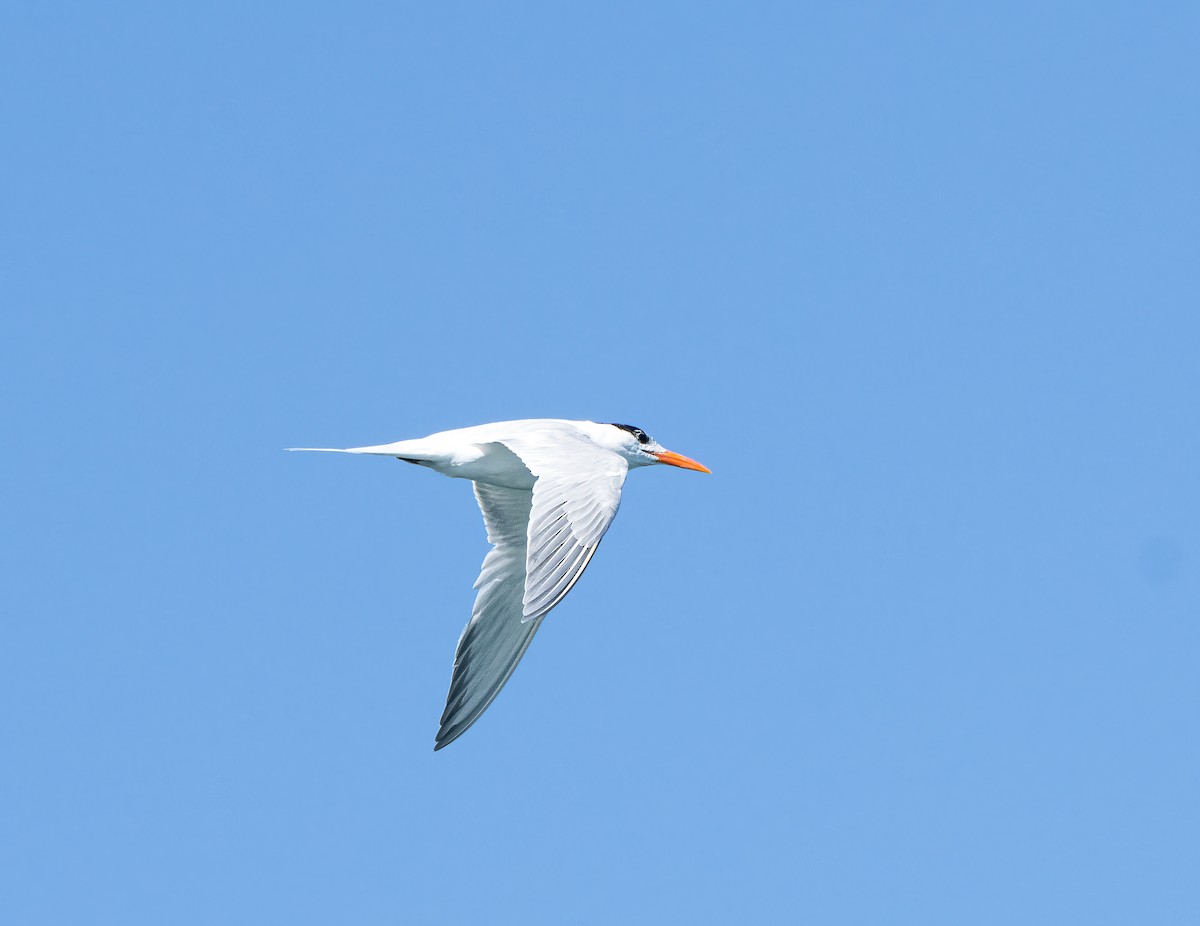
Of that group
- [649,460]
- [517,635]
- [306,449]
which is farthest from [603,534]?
[649,460]

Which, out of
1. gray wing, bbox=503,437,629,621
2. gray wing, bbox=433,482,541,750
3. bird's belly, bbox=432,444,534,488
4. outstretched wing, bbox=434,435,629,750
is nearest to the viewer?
gray wing, bbox=503,437,629,621

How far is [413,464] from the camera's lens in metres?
15.3

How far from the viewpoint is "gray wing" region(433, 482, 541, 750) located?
629 inches

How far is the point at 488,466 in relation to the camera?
50.5ft

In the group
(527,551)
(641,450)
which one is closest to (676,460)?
(641,450)

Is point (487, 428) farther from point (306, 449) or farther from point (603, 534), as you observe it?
point (603, 534)

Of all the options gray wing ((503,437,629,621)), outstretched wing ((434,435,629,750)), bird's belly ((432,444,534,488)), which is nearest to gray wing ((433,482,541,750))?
outstretched wing ((434,435,629,750))

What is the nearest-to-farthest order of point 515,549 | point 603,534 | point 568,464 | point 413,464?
point 603,534 < point 568,464 < point 413,464 < point 515,549

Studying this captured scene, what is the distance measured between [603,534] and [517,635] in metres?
4.16

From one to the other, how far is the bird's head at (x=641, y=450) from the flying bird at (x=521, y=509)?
0.4 inches

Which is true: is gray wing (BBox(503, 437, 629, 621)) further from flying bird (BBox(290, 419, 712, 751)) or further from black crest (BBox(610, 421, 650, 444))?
black crest (BBox(610, 421, 650, 444))

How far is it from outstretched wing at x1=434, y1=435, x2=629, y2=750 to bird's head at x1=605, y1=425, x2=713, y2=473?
114 cm

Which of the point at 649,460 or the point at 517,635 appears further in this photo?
the point at 649,460

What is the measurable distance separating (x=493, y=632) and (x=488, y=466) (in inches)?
71.8
